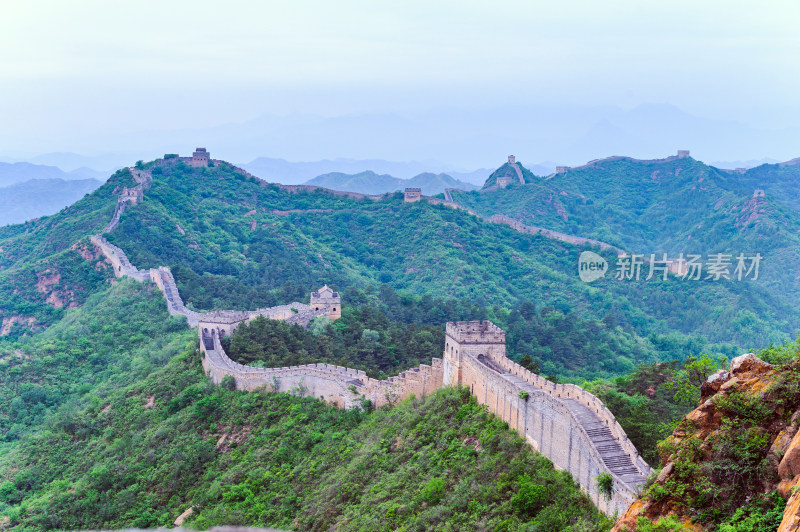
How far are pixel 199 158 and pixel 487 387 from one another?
8764 centimetres

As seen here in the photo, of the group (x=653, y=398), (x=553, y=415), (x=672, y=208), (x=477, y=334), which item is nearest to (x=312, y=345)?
(x=477, y=334)

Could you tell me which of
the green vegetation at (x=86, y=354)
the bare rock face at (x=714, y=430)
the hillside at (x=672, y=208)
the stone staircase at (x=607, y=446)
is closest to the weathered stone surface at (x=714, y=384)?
the bare rock face at (x=714, y=430)

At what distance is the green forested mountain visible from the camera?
29484 mm

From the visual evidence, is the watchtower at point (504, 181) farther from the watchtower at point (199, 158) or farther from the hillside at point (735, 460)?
the hillside at point (735, 460)

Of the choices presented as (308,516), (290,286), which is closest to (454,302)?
(290,286)

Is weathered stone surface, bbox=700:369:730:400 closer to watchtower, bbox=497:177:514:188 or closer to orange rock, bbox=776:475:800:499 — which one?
orange rock, bbox=776:475:800:499

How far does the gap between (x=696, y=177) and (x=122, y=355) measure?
409 feet

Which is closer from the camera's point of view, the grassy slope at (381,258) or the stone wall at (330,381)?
the stone wall at (330,381)

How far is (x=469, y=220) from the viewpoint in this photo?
105 metres

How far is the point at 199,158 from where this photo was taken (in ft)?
357

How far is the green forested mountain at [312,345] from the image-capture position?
2948cm
